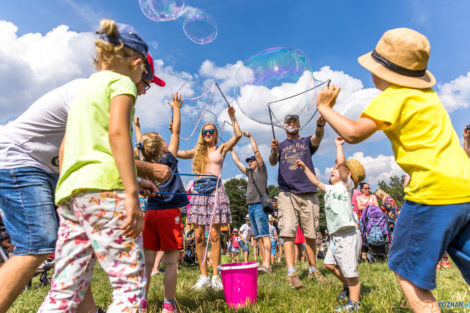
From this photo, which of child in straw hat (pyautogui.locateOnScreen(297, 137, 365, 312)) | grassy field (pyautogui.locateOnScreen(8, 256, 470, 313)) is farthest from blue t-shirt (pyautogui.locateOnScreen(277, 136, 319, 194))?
grassy field (pyautogui.locateOnScreen(8, 256, 470, 313))

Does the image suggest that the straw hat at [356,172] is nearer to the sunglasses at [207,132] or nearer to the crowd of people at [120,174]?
the crowd of people at [120,174]

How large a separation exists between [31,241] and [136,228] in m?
0.85

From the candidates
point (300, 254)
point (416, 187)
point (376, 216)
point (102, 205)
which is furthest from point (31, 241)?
point (300, 254)

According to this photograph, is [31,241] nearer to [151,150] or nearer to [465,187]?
[151,150]

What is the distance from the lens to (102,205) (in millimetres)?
1512

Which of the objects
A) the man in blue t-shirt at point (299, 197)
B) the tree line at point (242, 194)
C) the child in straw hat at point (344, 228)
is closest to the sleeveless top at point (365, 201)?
the man in blue t-shirt at point (299, 197)

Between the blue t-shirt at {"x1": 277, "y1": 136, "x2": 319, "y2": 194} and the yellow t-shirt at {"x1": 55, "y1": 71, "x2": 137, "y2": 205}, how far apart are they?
3527mm

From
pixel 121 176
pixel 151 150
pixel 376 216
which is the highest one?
pixel 151 150

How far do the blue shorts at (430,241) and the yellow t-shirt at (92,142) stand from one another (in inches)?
58.5

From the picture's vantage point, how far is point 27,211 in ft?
6.66

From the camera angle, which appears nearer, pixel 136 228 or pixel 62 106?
pixel 136 228

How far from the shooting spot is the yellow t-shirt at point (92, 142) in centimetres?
154

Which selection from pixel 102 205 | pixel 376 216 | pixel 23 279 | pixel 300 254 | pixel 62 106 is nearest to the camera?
pixel 102 205

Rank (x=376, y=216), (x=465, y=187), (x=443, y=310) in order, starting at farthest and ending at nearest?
1. (x=376, y=216)
2. (x=443, y=310)
3. (x=465, y=187)
